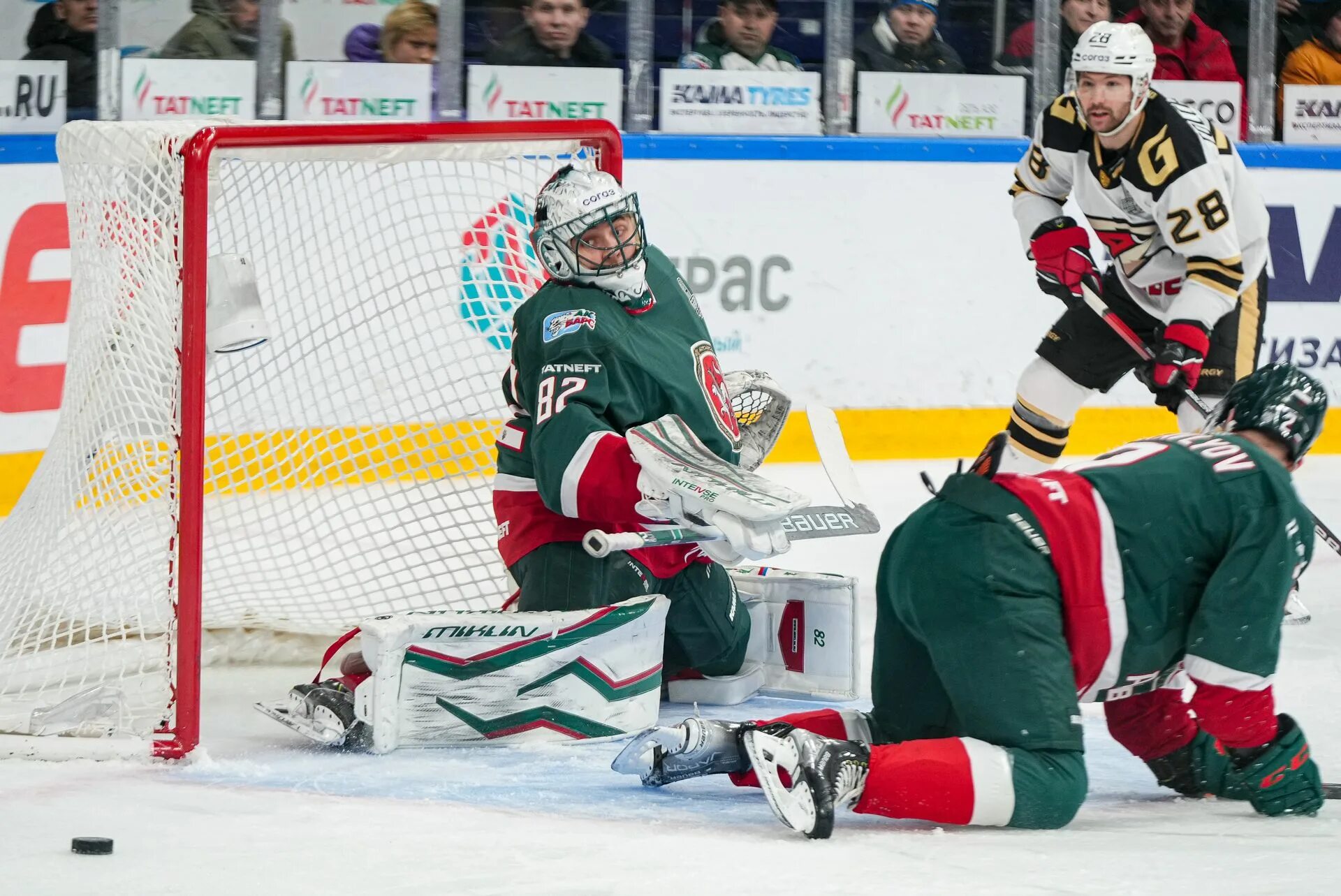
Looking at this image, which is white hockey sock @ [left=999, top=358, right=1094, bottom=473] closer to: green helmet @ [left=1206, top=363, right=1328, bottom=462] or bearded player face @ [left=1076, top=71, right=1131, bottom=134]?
bearded player face @ [left=1076, top=71, right=1131, bottom=134]

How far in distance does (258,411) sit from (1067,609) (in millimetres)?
2045

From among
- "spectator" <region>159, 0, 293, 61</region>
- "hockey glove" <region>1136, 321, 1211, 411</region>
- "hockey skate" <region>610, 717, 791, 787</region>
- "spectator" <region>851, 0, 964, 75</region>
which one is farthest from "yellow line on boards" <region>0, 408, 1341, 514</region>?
"hockey glove" <region>1136, 321, 1211, 411</region>

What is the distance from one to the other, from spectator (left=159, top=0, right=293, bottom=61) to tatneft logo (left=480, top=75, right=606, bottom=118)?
0.61 meters

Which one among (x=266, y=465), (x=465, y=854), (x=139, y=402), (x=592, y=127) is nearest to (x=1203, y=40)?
(x=592, y=127)

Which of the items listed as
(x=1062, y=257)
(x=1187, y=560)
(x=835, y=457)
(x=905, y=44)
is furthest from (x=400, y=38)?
(x=1187, y=560)

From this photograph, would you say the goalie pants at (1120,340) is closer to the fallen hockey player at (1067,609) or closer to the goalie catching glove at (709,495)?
the goalie catching glove at (709,495)

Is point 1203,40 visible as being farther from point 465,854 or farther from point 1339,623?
point 465,854

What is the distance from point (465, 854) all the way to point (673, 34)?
12.0 ft

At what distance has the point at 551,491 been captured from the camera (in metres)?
2.77

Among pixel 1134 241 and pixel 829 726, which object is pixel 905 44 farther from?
pixel 829 726

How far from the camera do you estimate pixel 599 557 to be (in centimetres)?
286

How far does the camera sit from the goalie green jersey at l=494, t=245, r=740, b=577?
8.96 feet

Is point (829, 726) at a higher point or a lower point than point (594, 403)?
lower

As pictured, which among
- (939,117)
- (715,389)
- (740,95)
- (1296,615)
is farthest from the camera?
(939,117)
